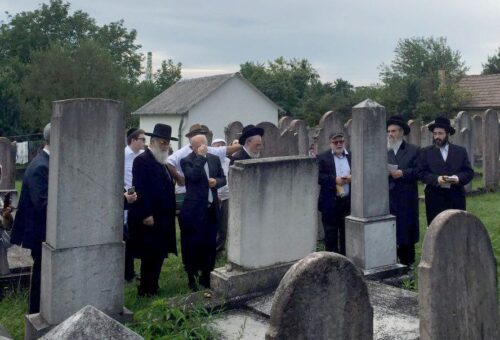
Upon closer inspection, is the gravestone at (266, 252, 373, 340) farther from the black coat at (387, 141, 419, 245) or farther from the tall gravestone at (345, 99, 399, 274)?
the black coat at (387, 141, 419, 245)

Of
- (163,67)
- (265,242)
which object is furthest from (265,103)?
(265,242)

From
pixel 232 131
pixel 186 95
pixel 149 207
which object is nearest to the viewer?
Answer: pixel 149 207

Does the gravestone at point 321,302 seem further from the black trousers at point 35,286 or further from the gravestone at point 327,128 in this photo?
the gravestone at point 327,128

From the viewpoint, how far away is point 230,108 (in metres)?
37.7

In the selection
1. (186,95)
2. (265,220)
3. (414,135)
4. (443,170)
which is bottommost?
(265,220)

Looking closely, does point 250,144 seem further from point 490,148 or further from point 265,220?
point 490,148

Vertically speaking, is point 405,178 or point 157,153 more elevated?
point 157,153

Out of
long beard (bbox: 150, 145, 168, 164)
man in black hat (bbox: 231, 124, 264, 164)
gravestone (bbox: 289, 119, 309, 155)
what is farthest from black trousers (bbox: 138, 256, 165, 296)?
gravestone (bbox: 289, 119, 309, 155)

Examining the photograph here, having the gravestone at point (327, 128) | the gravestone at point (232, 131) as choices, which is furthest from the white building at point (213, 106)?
the gravestone at point (327, 128)

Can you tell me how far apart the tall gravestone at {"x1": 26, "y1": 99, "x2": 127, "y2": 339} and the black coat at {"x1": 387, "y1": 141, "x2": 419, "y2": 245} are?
3.90 meters

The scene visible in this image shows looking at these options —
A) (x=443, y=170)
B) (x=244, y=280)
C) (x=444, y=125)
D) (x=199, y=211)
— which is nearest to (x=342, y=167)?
(x=443, y=170)

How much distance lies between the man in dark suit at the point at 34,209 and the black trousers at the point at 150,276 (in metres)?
1.22

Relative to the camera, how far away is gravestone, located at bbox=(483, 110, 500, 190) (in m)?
15.2

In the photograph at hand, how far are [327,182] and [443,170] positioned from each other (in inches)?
60.4
